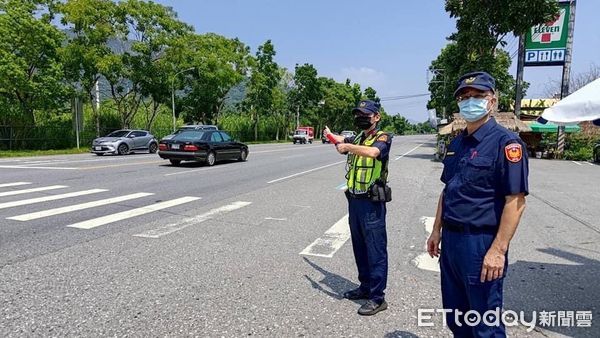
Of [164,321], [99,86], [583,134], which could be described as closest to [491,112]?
[164,321]

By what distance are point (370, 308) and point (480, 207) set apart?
1622mm

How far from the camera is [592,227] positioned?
283 inches

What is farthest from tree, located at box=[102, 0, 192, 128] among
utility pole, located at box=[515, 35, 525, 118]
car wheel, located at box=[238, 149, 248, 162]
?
utility pole, located at box=[515, 35, 525, 118]

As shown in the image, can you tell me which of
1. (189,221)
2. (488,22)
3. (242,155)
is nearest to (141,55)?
(242,155)

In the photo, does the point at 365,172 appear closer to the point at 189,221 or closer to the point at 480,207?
→ the point at 480,207

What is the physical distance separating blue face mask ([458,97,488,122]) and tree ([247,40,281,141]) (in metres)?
47.0

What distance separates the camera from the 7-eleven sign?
2583 centimetres

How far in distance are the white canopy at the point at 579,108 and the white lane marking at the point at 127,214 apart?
20.9 feet

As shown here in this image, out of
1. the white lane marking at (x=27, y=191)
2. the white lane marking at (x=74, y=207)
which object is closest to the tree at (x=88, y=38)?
the white lane marking at (x=27, y=191)

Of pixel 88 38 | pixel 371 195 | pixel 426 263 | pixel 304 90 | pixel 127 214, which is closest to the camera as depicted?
pixel 371 195

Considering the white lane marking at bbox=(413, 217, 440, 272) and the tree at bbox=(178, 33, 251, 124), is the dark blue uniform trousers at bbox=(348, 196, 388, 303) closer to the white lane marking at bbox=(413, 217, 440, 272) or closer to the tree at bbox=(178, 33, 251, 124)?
the white lane marking at bbox=(413, 217, 440, 272)

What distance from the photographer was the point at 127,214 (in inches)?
289

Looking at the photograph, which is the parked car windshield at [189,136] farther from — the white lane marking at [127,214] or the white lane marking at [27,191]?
the white lane marking at [127,214]

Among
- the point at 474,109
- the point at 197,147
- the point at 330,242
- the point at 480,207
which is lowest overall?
the point at 330,242
